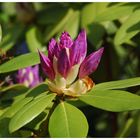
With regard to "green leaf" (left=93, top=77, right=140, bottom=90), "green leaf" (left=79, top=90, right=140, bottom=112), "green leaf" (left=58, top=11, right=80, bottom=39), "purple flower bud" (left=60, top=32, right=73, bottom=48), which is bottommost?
"green leaf" (left=79, top=90, right=140, bottom=112)

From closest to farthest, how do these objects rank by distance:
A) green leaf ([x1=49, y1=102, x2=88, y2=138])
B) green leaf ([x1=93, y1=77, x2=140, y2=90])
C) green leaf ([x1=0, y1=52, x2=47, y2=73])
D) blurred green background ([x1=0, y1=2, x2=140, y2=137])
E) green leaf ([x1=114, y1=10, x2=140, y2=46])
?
green leaf ([x1=49, y1=102, x2=88, y2=138]), green leaf ([x1=93, y1=77, x2=140, y2=90]), green leaf ([x1=0, y1=52, x2=47, y2=73]), green leaf ([x1=114, y1=10, x2=140, y2=46]), blurred green background ([x1=0, y1=2, x2=140, y2=137])

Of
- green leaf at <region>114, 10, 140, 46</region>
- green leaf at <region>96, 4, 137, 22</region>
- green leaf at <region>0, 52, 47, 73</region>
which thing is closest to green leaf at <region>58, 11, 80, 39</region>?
green leaf at <region>96, 4, 137, 22</region>

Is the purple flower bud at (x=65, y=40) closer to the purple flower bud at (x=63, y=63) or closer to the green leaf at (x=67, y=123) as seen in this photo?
the purple flower bud at (x=63, y=63)

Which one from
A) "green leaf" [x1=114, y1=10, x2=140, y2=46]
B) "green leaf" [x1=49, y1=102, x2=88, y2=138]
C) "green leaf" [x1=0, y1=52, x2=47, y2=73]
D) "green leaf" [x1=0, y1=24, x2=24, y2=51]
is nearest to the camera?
"green leaf" [x1=49, y1=102, x2=88, y2=138]

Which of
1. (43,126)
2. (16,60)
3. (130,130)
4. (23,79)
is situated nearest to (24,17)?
(23,79)

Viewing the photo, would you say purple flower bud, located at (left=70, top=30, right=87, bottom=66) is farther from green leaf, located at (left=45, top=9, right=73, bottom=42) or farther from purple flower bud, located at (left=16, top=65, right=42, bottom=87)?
green leaf, located at (left=45, top=9, right=73, bottom=42)

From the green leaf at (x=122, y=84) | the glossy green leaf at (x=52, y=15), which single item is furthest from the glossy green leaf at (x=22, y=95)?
the glossy green leaf at (x=52, y=15)

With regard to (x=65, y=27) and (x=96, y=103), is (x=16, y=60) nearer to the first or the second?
(x=96, y=103)
